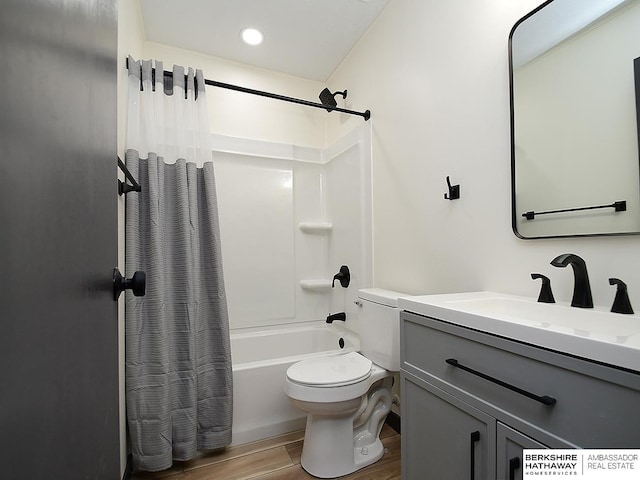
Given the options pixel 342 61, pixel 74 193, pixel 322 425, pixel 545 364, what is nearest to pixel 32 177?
pixel 74 193

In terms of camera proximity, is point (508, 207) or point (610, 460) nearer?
point (610, 460)

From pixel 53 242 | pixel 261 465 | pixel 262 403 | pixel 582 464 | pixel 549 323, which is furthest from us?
pixel 262 403

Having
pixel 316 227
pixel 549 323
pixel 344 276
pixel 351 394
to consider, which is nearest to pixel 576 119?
pixel 549 323

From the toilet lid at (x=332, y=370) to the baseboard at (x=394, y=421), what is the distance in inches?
20.5

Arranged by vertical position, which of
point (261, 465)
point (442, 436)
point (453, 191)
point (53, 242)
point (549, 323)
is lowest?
point (261, 465)

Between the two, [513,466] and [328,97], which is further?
[328,97]

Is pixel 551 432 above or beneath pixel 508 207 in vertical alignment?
beneath

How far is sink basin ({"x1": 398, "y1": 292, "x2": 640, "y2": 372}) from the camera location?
61cm

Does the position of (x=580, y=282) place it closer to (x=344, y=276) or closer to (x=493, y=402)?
(x=493, y=402)

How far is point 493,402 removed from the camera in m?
0.83

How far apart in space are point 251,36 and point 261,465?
275 cm

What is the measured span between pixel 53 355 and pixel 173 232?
1473 mm

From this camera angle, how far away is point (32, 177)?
333 millimetres

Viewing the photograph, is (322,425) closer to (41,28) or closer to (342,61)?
(41,28)
